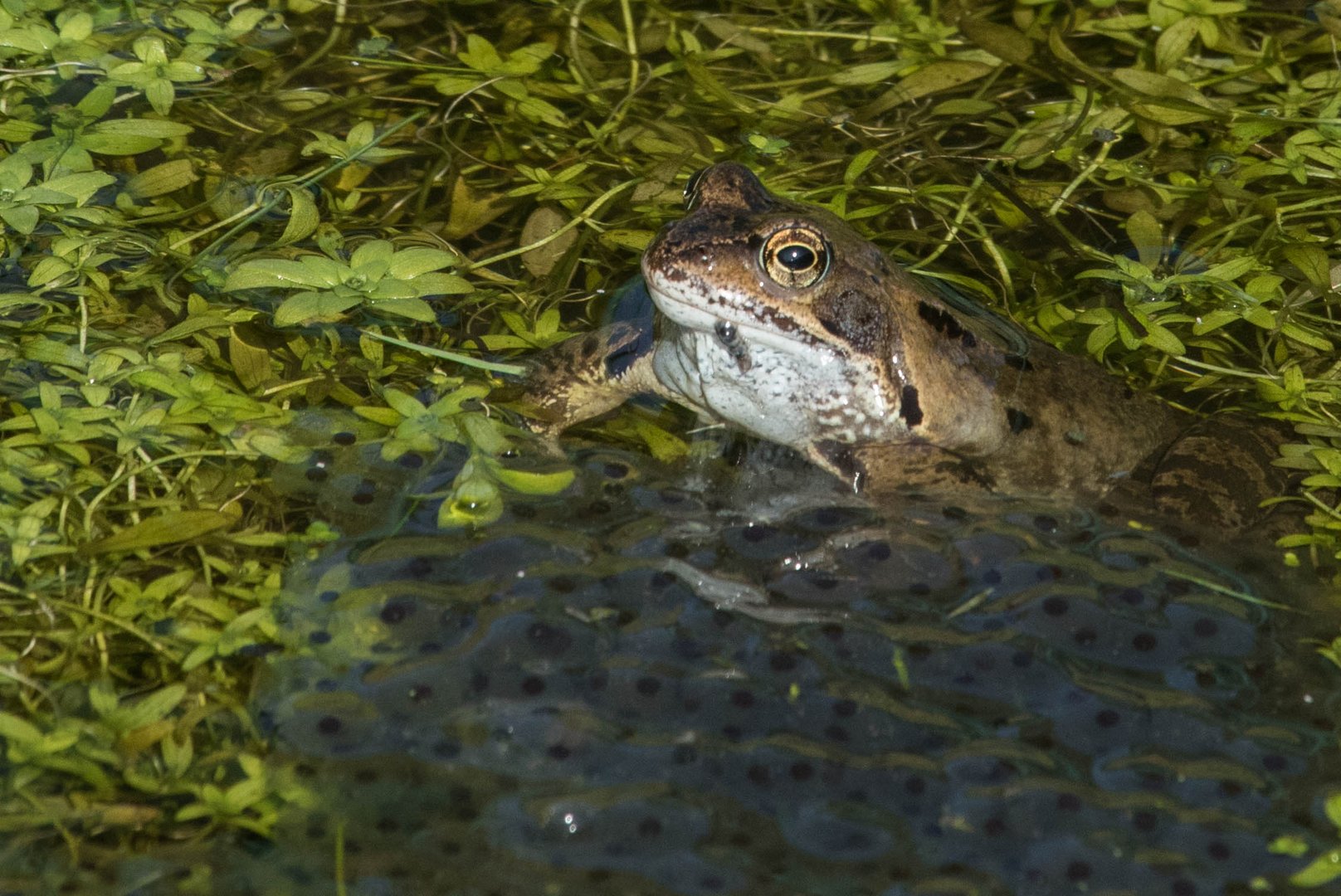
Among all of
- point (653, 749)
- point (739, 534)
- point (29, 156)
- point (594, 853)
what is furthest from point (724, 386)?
point (29, 156)

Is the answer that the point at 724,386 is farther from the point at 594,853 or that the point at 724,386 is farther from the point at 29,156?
the point at 29,156

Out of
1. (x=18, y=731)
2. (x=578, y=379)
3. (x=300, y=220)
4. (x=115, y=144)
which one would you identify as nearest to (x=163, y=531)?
(x=18, y=731)

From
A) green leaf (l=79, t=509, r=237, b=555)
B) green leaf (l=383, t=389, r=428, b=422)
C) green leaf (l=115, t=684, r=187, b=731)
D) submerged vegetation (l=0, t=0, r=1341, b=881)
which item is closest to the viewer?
green leaf (l=115, t=684, r=187, b=731)

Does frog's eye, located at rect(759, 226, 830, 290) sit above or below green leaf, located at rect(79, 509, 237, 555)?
above

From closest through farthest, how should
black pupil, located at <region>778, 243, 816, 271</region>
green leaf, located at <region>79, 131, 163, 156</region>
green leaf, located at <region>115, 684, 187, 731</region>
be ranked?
green leaf, located at <region>115, 684, 187, 731</region>
black pupil, located at <region>778, 243, 816, 271</region>
green leaf, located at <region>79, 131, 163, 156</region>

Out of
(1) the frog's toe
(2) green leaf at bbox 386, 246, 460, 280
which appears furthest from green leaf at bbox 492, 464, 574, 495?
(2) green leaf at bbox 386, 246, 460, 280

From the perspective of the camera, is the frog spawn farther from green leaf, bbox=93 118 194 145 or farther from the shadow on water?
green leaf, bbox=93 118 194 145

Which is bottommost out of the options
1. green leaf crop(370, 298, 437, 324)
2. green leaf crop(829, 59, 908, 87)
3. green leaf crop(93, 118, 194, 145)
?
green leaf crop(370, 298, 437, 324)
